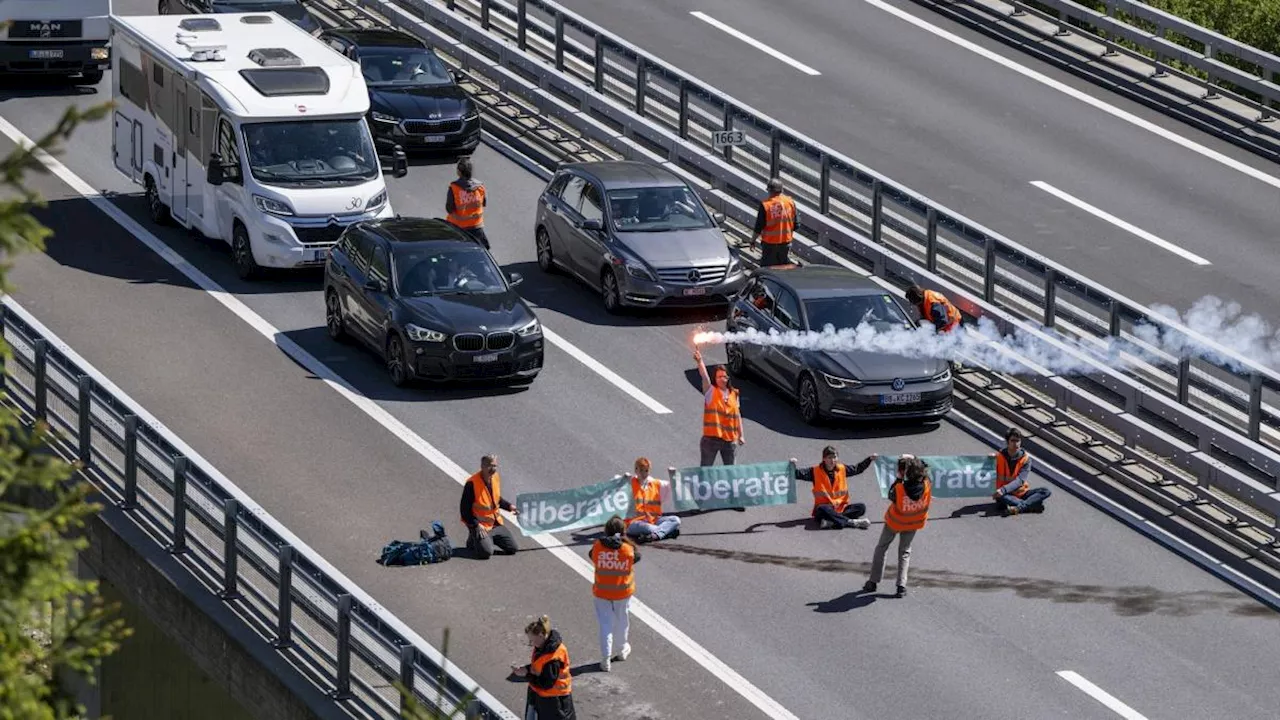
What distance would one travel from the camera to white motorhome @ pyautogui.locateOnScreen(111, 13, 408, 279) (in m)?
31.2

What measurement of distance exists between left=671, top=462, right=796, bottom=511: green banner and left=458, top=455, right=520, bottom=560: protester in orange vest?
238cm

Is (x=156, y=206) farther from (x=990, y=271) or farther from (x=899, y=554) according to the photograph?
(x=899, y=554)

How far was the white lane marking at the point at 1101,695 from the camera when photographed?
2061 centimetres

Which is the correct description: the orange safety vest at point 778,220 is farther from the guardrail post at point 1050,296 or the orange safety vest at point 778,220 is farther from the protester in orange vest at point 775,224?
the guardrail post at point 1050,296

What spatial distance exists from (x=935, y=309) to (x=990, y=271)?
1.81 m

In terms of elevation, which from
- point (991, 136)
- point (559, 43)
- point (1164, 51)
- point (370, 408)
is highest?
point (1164, 51)

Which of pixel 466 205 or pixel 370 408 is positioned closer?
pixel 370 408

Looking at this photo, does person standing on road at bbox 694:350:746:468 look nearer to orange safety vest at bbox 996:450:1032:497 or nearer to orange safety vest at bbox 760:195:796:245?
orange safety vest at bbox 996:450:1032:497

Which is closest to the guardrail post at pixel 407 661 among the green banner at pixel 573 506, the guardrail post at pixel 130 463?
the guardrail post at pixel 130 463

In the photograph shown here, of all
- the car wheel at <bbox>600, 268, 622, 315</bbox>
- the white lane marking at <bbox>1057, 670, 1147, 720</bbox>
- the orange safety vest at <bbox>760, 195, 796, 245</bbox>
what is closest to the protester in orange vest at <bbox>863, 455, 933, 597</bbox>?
the white lane marking at <bbox>1057, 670, 1147, 720</bbox>

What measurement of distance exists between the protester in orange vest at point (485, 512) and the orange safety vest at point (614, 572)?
2617 millimetres

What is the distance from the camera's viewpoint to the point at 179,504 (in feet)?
69.6

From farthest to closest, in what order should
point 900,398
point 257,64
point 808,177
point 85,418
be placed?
point 808,177
point 257,64
point 900,398
point 85,418

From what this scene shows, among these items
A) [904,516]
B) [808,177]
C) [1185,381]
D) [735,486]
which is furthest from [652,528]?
[808,177]
